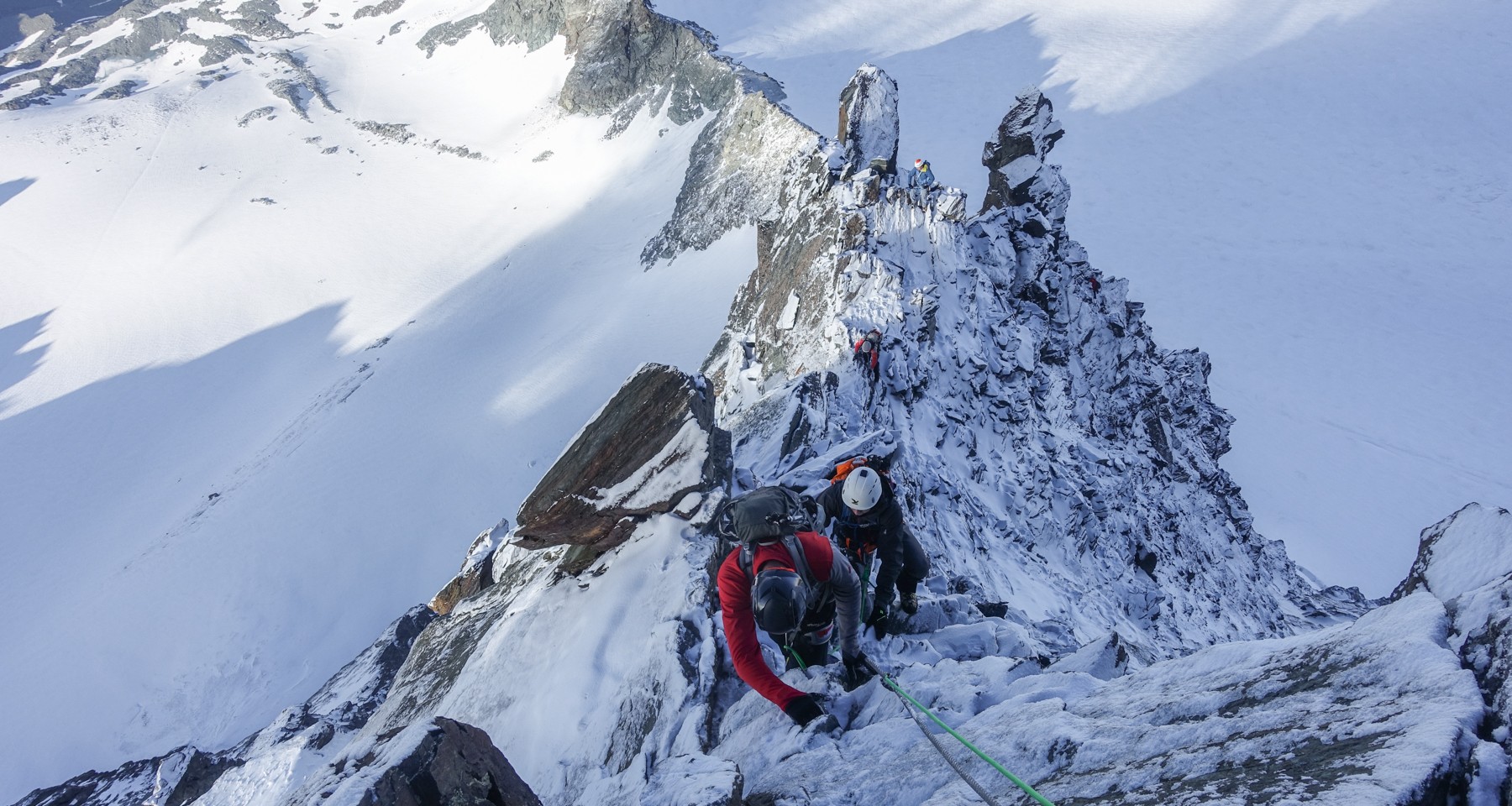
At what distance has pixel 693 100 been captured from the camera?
3228cm

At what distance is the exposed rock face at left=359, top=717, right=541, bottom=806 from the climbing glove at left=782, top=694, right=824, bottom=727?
1780 mm

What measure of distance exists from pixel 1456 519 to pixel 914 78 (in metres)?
41.6

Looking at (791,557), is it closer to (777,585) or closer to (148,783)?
(777,585)

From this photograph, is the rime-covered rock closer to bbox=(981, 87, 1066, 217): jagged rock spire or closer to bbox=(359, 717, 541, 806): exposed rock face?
bbox=(359, 717, 541, 806): exposed rock face

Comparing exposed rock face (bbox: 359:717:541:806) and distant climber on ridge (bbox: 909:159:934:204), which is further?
distant climber on ridge (bbox: 909:159:934:204)

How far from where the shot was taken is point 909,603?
6945mm

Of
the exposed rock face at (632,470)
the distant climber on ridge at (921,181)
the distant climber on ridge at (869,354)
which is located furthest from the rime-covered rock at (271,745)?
the distant climber on ridge at (921,181)

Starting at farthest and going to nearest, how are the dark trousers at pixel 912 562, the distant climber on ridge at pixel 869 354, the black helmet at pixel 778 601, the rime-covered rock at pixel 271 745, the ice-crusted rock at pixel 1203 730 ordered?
1. the distant climber on ridge at pixel 869 354
2. the rime-covered rock at pixel 271 745
3. the dark trousers at pixel 912 562
4. the black helmet at pixel 778 601
5. the ice-crusted rock at pixel 1203 730

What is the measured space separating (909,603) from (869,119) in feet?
52.0

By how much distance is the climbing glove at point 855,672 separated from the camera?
5605 mm

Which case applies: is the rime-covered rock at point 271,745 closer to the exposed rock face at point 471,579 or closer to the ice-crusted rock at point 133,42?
the exposed rock face at point 471,579

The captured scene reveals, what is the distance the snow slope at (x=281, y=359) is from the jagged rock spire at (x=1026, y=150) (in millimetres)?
7829

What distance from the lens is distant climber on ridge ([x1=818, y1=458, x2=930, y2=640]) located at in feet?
19.6

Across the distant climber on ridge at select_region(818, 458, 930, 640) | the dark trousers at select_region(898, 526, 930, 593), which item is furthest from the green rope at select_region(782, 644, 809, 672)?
the dark trousers at select_region(898, 526, 930, 593)
